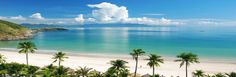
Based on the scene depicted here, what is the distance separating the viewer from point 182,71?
278ft

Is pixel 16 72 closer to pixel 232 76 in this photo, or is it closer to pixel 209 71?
pixel 232 76

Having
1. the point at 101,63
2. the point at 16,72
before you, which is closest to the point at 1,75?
the point at 16,72

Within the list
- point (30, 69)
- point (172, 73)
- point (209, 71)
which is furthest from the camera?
point (209, 71)

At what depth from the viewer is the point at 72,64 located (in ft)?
310

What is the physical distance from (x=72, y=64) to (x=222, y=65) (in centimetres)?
4825

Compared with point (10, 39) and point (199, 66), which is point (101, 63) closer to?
point (199, 66)

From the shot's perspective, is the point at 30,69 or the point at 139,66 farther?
the point at 139,66

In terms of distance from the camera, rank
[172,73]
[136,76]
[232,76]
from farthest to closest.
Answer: [172,73], [136,76], [232,76]

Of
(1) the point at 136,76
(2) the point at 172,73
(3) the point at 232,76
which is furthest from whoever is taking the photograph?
(2) the point at 172,73

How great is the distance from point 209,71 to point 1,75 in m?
55.8

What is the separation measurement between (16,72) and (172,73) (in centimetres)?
4006

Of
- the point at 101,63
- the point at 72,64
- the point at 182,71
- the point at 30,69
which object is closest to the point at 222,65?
the point at 182,71

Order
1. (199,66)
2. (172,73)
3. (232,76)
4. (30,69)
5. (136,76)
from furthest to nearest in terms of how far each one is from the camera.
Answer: (199,66)
(172,73)
(136,76)
(30,69)
(232,76)

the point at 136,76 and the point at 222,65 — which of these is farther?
the point at 222,65
